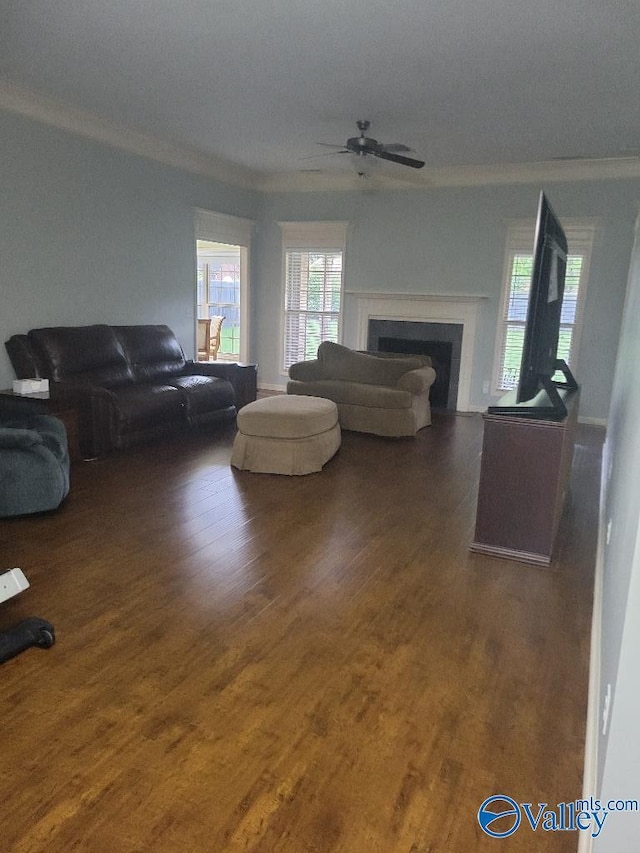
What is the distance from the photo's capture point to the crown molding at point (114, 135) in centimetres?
461

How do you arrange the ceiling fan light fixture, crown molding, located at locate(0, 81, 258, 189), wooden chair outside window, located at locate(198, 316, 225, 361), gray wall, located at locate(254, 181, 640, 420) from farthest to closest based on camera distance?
wooden chair outside window, located at locate(198, 316, 225, 361)
gray wall, located at locate(254, 181, 640, 420)
the ceiling fan light fixture
crown molding, located at locate(0, 81, 258, 189)

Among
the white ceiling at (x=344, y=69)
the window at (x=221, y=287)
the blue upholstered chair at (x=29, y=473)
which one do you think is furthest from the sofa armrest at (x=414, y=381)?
the window at (x=221, y=287)

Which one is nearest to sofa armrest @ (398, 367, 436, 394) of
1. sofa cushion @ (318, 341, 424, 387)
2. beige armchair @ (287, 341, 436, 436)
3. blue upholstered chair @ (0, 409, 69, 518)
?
beige armchair @ (287, 341, 436, 436)

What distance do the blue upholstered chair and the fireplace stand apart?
4735mm

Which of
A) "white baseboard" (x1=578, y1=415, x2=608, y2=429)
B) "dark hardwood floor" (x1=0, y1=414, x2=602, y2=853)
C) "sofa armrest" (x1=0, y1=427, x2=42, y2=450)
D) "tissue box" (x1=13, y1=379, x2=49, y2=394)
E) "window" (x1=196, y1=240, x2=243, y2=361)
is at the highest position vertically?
"window" (x1=196, y1=240, x2=243, y2=361)

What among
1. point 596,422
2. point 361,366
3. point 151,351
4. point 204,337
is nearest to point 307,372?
point 361,366

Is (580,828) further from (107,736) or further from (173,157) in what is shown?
(173,157)

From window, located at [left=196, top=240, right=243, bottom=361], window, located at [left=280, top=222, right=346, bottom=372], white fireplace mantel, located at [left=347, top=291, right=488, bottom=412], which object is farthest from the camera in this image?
window, located at [left=196, top=240, right=243, bottom=361]

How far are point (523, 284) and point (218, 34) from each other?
14.5ft

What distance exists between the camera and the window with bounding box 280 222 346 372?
7598 mm

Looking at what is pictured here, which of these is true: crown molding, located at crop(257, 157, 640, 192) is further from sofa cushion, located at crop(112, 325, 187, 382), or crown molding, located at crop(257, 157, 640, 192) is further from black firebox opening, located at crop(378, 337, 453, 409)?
sofa cushion, located at crop(112, 325, 187, 382)

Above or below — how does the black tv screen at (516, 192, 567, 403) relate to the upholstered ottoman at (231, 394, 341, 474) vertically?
above

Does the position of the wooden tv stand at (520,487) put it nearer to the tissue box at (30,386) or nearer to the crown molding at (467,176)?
the tissue box at (30,386)

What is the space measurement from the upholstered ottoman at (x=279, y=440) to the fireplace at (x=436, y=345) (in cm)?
305
